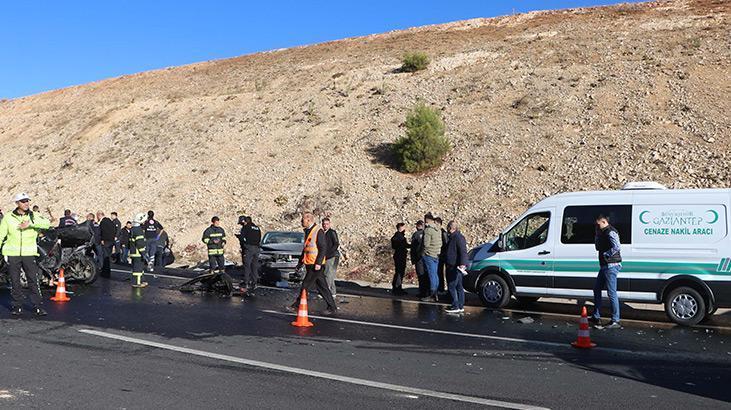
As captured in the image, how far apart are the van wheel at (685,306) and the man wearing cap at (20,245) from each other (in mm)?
9893

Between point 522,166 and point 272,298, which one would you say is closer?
point 272,298

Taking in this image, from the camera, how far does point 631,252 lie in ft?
40.4

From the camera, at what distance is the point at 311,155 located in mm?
30500

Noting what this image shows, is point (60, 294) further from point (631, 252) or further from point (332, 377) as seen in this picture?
point (631, 252)

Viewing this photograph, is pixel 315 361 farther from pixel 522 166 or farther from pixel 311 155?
pixel 311 155

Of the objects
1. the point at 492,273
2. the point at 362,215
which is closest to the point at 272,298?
the point at 492,273

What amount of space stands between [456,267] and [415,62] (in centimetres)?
2515

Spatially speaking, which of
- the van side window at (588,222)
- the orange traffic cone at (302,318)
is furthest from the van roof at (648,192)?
the orange traffic cone at (302,318)

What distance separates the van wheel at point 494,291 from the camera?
44.9 ft

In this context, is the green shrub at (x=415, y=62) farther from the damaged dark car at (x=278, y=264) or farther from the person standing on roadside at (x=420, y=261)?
the person standing on roadside at (x=420, y=261)

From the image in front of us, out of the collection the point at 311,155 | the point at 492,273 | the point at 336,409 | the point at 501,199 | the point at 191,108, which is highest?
the point at 191,108

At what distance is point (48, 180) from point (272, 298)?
26869mm

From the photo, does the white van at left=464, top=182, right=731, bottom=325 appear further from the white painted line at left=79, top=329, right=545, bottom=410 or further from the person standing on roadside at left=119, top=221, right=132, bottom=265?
the person standing on roadside at left=119, top=221, right=132, bottom=265

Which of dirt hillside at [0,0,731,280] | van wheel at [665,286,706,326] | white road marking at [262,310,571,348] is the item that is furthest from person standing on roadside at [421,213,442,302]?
dirt hillside at [0,0,731,280]
